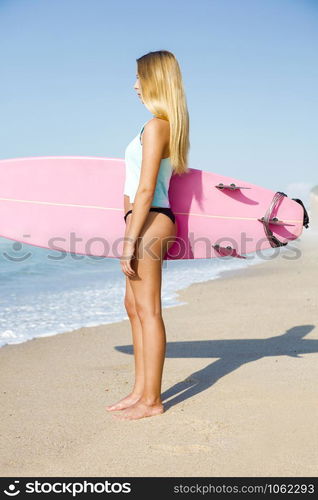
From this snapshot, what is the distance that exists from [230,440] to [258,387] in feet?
2.57

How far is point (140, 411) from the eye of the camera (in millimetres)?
2900

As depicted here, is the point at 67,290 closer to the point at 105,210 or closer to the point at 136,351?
the point at 105,210

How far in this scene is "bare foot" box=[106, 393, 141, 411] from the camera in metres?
3.03

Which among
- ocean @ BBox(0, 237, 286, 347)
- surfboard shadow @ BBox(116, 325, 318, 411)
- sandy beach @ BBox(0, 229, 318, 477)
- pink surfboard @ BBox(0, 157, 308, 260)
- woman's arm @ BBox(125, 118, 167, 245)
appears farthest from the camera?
ocean @ BBox(0, 237, 286, 347)

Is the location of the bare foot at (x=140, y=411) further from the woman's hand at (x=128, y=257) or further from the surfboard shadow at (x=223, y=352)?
the woman's hand at (x=128, y=257)

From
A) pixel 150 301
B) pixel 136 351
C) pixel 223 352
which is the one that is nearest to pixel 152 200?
pixel 150 301

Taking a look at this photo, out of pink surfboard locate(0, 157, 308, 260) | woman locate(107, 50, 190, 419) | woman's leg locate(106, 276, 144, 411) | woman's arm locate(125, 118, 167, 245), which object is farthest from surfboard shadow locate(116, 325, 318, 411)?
woman's arm locate(125, 118, 167, 245)

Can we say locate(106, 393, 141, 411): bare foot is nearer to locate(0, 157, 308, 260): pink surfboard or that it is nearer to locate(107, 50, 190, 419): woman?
locate(107, 50, 190, 419): woman

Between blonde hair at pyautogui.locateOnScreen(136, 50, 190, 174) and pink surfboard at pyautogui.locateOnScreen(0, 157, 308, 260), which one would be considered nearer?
blonde hair at pyautogui.locateOnScreen(136, 50, 190, 174)

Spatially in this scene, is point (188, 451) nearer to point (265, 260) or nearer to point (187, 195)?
point (187, 195)

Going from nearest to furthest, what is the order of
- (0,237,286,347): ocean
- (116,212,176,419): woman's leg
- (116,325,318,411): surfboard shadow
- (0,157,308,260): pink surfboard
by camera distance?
1. (116,212,176,419): woman's leg
2. (116,325,318,411): surfboard shadow
3. (0,157,308,260): pink surfboard
4. (0,237,286,347): ocean

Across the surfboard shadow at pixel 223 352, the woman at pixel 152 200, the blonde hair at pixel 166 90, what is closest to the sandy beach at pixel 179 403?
the surfboard shadow at pixel 223 352

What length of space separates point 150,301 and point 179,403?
58 centimetres
